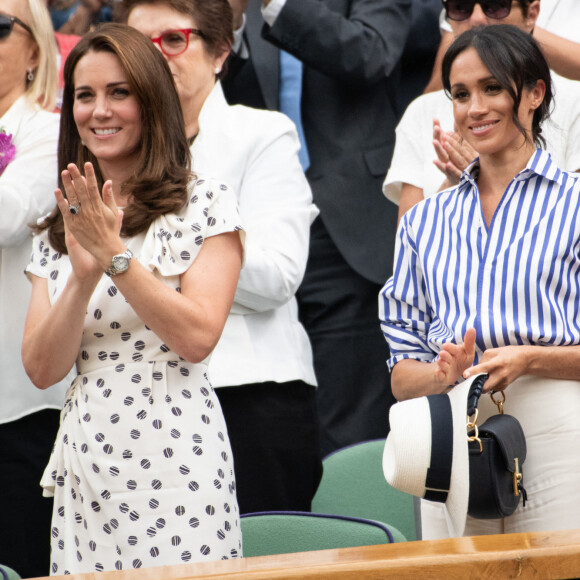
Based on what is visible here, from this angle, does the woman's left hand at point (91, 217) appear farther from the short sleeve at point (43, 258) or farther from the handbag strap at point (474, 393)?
the handbag strap at point (474, 393)

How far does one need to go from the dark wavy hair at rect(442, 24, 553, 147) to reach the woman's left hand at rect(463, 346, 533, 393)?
60 cm

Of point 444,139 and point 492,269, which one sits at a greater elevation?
point 444,139

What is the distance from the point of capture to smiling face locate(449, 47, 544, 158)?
8.89ft

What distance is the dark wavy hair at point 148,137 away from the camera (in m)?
2.58

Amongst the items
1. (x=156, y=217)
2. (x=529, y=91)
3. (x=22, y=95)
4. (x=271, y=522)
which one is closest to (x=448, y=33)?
(x=529, y=91)

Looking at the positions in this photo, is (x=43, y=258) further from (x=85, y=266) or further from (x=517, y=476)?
(x=517, y=476)

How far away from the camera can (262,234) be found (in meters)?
3.14

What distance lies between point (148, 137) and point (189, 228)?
0.29 metres

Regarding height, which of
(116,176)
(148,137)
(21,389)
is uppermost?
(148,137)

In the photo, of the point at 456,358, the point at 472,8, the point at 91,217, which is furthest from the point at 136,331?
the point at 472,8

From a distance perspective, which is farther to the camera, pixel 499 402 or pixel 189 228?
pixel 189 228

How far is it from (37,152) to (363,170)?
4.21 ft

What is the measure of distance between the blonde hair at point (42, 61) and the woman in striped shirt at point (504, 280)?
1.33 m

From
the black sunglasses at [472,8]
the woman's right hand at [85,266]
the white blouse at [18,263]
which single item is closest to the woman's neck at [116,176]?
the woman's right hand at [85,266]
